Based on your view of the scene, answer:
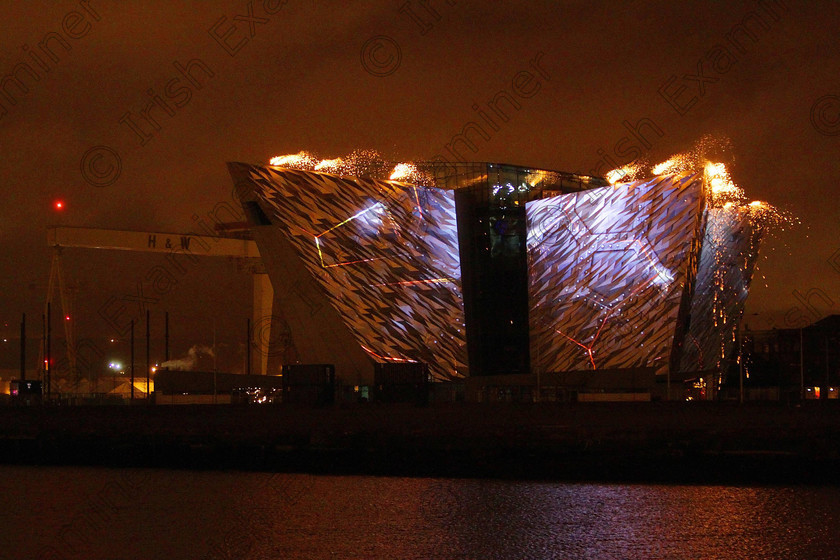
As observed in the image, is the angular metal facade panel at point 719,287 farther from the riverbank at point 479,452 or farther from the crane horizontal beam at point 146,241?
the crane horizontal beam at point 146,241

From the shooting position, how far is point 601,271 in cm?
4616

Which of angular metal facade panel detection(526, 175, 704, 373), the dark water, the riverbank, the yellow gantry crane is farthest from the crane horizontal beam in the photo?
the dark water

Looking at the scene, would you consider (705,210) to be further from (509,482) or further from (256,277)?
(509,482)

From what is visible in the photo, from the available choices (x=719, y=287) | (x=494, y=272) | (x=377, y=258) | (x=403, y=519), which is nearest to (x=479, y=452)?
(x=403, y=519)

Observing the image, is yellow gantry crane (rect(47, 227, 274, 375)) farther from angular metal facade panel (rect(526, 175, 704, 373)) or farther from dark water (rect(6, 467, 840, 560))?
dark water (rect(6, 467, 840, 560))

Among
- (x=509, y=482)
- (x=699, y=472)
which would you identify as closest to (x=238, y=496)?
(x=509, y=482)

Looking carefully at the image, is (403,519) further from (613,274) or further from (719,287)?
(719,287)

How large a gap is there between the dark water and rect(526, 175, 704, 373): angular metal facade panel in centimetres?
2817

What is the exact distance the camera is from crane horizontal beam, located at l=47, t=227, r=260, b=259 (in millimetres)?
54094

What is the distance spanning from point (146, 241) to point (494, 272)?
20470mm

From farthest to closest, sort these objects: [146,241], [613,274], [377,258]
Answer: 1. [146,241]
2. [613,274]
3. [377,258]

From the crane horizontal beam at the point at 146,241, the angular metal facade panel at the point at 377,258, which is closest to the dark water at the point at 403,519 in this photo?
the angular metal facade panel at the point at 377,258

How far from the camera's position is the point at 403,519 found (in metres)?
13.0

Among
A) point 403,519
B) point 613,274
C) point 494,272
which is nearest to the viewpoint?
point 403,519
